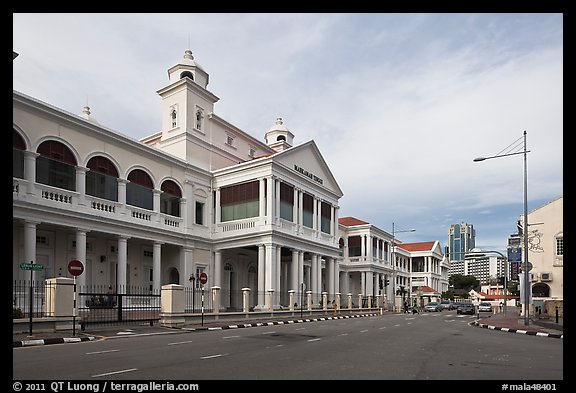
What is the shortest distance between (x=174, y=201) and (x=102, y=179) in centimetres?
621

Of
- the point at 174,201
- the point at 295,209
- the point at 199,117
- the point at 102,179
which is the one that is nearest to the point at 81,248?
the point at 102,179

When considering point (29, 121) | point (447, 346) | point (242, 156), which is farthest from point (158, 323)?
point (242, 156)

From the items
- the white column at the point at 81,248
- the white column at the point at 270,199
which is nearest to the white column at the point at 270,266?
the white column at the point at 270,199

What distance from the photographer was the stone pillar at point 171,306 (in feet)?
71.8

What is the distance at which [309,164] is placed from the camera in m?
40.2

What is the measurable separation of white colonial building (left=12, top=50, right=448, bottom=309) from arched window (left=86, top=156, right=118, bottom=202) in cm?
6

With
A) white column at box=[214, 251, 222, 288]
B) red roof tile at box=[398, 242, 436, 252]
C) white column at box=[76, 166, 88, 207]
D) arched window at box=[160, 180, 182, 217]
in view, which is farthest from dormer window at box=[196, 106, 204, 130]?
red roof tile at box=[398, 242, 436, 252]

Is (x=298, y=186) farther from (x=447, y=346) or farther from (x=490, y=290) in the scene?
(x=490, y=290)

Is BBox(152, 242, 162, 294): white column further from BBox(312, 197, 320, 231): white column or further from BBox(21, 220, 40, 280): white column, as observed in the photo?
BBox(312, 197, 320, 231): white column

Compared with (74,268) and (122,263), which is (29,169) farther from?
(74,268)

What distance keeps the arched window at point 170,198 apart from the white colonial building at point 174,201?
0.08 metres

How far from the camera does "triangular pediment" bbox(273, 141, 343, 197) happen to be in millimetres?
36688

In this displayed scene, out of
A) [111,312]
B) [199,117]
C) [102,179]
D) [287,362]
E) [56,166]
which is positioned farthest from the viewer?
[199,117]
